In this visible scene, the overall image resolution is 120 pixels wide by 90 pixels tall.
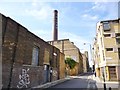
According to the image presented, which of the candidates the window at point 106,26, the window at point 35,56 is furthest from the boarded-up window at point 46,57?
the window at point 106,26

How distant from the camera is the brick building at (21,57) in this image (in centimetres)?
1238

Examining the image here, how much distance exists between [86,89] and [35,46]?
676 cm

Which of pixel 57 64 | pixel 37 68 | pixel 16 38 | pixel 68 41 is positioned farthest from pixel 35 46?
pixel 68 41

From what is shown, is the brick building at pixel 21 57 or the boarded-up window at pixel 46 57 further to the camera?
the boarded-up window at pixel 46 57

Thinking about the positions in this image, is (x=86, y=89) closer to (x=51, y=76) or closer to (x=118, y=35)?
(x=51, y=76)

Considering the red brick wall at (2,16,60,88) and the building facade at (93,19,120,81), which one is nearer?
the red brick wall at (2,16,60,88)

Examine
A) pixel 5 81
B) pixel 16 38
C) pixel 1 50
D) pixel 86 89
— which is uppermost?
pixel 16 38

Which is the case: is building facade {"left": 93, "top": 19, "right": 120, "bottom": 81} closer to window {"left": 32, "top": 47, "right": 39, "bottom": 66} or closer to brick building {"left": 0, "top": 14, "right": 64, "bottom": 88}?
brick building {"left": 0, "top": 14, "right": 64, "bottom": 88}

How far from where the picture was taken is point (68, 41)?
48938 millimetres

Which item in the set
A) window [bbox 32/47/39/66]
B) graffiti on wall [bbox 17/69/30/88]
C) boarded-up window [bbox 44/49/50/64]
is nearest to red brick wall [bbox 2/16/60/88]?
graffiti on wall [bbox 17/69/30/88]

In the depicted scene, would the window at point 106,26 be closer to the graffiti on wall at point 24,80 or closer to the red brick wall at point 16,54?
the red brick wall at point 16,54

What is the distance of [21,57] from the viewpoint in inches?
577

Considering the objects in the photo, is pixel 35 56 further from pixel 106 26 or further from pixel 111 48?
pixel 106 26

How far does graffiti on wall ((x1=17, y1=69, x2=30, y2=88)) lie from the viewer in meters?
14.2
